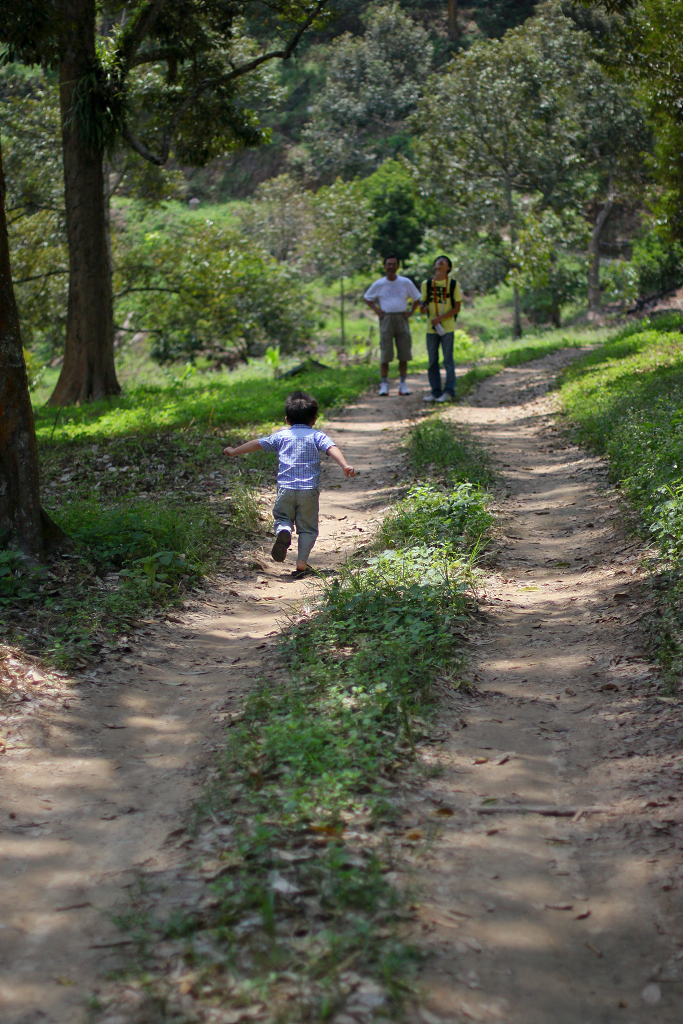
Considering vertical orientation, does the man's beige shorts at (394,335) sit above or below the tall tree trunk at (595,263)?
below

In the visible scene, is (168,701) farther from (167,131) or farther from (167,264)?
(167,264)

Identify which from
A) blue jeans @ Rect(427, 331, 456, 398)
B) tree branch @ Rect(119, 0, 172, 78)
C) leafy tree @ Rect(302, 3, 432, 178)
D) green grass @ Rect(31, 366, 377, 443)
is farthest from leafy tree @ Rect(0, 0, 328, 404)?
leafy tree @ Rect(302, 3, 432, 178)

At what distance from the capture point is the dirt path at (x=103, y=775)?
2.75 meters

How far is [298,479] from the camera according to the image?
633cm

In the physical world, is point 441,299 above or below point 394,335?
above

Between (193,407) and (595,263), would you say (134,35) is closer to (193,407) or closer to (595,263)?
(193,407)

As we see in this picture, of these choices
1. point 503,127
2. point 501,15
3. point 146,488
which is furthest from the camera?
point 501,15

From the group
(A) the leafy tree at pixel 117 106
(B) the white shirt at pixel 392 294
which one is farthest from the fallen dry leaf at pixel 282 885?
(A) the leafy tree at pixel 117 106

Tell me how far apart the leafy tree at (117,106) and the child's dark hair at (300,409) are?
7.76m

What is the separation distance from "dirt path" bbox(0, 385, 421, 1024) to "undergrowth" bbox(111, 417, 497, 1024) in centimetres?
22

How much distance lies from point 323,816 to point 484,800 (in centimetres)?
70

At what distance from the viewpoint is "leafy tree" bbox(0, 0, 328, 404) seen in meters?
13.3

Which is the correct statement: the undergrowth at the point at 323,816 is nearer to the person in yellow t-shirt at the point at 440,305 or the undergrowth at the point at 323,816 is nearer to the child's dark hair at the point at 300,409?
the child's dark hair at the point at 300,409

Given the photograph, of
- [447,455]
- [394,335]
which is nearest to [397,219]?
[394,335]
